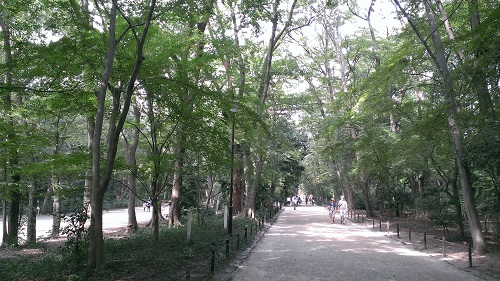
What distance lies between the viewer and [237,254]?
34.3 ft

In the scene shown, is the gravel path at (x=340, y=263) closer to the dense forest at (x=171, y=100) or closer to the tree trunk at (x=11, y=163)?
the dense forest at (x=171, y=100)

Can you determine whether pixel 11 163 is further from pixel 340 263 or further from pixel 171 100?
pixel 340 263

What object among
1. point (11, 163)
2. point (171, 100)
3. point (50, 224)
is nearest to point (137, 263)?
point (171, 100)

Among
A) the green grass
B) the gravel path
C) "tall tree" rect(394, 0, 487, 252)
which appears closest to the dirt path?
the green grass

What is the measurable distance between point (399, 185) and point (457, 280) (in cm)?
2243

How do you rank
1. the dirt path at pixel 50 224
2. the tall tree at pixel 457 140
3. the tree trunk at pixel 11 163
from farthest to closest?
1. the dirt path at pixel 50 224
2. the tree trunk at pixel 11 163
3. the tall tree at pixel 457 140

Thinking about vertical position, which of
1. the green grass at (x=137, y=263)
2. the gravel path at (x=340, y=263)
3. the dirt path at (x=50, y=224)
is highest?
the green grass at (x=137, y=263)

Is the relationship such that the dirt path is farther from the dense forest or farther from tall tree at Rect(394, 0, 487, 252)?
tall tree at Rect(394, 0, 487, 252)

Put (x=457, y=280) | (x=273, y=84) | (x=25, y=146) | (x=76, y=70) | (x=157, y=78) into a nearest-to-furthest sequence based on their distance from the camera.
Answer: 1. (x=457, y=280)
2. (x=76, y=70)
3. (x=157, y=78)
4. (x=25, y=146)
5. (x=273, y=84)

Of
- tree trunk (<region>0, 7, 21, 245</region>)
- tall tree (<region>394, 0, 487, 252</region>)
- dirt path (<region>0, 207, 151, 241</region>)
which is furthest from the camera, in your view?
dirt path (<region>0, 207, 151, 241</region>)

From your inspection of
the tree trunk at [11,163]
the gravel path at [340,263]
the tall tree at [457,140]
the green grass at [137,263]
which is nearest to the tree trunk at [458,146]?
the tall tree at [457,140]

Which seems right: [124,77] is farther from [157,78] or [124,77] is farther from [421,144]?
[421,144]

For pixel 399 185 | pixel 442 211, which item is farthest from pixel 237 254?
pixel 399 185

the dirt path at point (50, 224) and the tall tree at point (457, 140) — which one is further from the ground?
the tall tree at point (457, 140)
